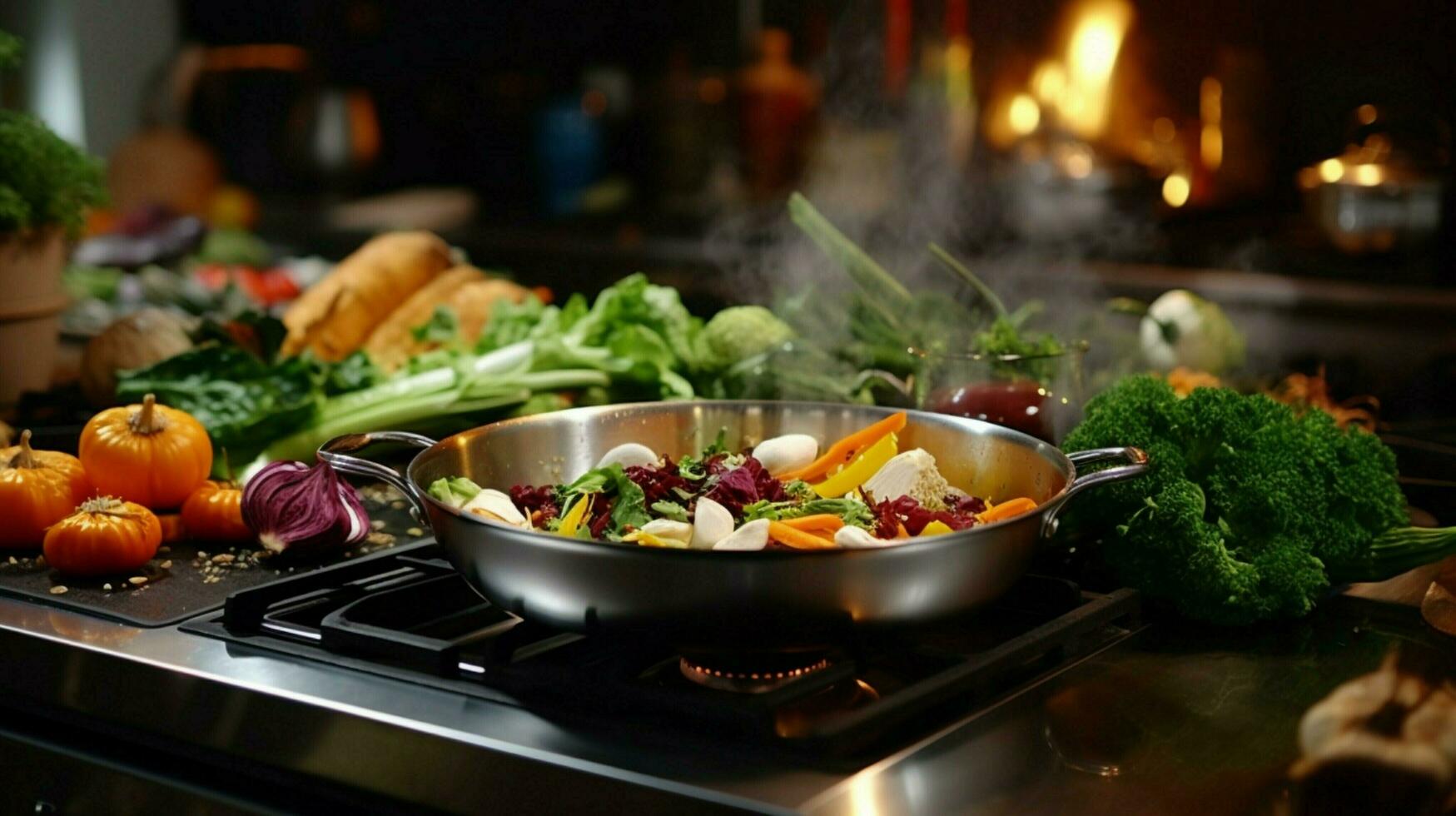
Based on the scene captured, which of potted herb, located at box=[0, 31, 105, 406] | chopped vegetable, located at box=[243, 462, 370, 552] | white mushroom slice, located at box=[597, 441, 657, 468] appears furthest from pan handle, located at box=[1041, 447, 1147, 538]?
potted herb, located at box=[0, 31, 105, 406]

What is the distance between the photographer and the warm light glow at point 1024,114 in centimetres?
355

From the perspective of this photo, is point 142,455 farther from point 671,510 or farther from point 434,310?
point 434,310

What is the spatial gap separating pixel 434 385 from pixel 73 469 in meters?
0.45

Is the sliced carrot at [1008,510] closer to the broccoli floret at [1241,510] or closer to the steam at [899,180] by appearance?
the broccoli floret at [1241,510]

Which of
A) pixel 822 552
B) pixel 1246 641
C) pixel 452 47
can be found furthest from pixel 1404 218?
pixel 452 47

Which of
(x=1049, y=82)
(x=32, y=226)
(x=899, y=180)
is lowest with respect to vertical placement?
(x=32, y=226)

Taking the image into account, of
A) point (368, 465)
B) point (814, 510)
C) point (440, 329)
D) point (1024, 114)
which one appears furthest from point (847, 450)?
point (1024, 114)

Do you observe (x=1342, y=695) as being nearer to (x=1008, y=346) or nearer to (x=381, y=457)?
(x=1008, y=346)

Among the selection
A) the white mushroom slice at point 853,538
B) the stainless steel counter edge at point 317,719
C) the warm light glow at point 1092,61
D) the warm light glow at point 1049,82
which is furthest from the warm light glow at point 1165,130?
the stainless steel counter edge at point 317,719

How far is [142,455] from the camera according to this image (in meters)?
1.32

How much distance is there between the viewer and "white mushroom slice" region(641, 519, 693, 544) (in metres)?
0.99

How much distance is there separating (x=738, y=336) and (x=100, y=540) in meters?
0.75

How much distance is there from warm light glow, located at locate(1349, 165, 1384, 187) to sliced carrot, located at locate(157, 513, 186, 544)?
6.77 feet

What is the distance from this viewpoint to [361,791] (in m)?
0.95
